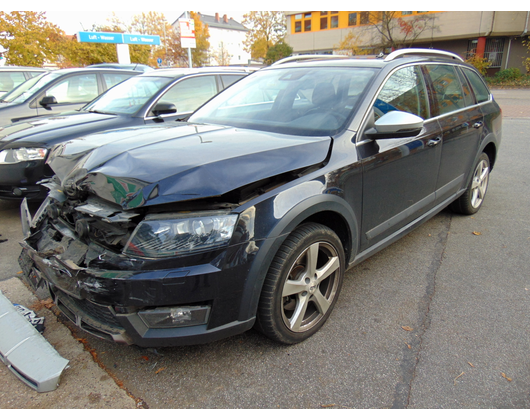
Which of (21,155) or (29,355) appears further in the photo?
(21,155)

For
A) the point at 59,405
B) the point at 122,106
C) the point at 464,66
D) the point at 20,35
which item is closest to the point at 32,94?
the point at 122,106

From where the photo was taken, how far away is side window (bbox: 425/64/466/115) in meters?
3.60

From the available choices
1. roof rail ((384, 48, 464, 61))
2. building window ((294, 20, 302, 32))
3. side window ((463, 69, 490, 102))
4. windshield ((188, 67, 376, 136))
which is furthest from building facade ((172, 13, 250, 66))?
windshield ((188, 67, 376, 136))

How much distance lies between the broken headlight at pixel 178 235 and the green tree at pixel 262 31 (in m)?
45.2

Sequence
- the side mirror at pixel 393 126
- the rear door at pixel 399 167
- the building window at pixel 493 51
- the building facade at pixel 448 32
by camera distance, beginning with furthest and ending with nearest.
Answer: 1. the building window at pixel 493 51
2. the building facade at pixel 448 32
3. the rear door at pixel 399 167
4. the side mirror at pixel 393 126

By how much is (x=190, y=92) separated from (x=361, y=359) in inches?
180

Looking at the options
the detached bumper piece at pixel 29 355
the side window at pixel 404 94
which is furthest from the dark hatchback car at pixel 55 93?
the side window at pixel 404 94

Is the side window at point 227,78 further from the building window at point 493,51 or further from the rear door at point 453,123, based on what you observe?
the building window at point 493,51

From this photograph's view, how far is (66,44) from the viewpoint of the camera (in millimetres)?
23953

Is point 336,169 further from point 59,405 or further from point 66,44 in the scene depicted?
point 66,44

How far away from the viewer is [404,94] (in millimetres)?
3199

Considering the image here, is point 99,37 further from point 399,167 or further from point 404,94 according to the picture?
point 399,167

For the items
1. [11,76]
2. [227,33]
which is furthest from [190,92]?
[227,33]

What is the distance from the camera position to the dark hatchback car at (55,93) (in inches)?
245
